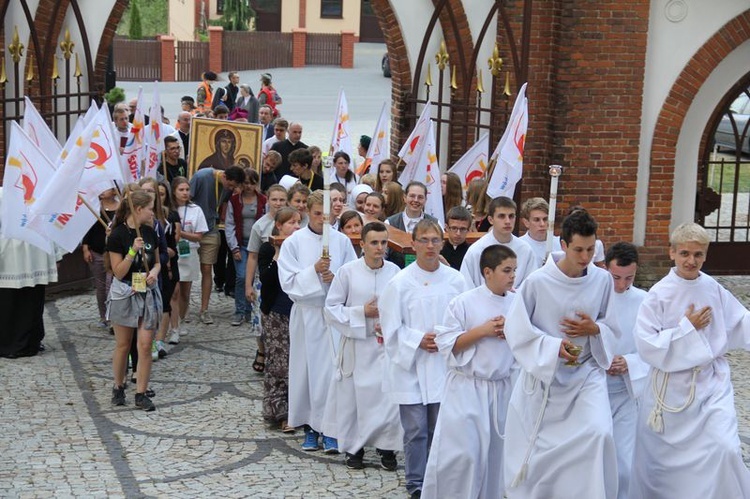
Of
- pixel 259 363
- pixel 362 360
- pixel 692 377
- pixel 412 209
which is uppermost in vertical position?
pixel 412 209

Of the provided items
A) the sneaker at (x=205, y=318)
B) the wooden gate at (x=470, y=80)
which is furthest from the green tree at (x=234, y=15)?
the sneaker at (x=205, y=318)

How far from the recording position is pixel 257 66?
47438 mm

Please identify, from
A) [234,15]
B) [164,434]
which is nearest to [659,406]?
[164,434]

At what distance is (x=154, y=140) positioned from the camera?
1439 cm

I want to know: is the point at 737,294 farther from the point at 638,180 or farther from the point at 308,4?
the point at 308,4

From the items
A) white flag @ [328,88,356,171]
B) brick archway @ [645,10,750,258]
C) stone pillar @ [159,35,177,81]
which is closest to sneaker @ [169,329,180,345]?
white flag @ [328,88,356,171]

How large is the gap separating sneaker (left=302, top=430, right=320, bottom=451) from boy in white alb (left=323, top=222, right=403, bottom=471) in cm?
32

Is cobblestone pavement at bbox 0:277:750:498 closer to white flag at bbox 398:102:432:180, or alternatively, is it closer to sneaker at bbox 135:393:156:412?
sneaker at bbox 135:393:156:412

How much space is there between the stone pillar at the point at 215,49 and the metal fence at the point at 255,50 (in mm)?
410

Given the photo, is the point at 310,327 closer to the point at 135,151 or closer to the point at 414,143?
the point at 414,143

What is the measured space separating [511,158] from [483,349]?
486 centimetres

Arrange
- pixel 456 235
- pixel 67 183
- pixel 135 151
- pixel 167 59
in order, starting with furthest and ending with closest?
pixel 167 59 → pixel 135 151 → pixel 67 183 → pixel 456 235

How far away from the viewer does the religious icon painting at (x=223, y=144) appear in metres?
14.4

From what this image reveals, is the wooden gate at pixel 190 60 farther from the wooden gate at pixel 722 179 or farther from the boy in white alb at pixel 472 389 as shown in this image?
the boy in white alb at pixel 472 389
